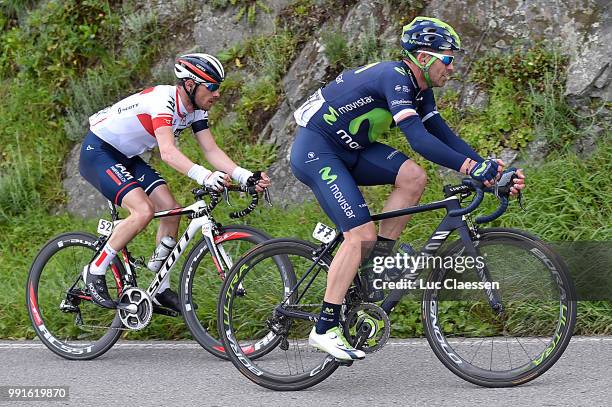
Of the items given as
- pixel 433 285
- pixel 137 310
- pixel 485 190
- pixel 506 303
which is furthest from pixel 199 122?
pixel 506 303

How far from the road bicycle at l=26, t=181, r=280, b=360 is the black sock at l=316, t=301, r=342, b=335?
1.06 meters

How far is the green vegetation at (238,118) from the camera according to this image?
8047mm

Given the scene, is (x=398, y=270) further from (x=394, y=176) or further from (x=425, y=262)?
(x=394, y=176)

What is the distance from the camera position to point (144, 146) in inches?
280

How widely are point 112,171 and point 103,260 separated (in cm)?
65

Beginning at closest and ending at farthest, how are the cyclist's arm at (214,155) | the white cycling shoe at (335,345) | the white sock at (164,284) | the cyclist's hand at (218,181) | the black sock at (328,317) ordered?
the white cycling shoe at (335,345) < the black sock at (328,317) < the cyclist's hand at (218,181) < the cyclist's arm at (214,155) < the white sock at (164,284)

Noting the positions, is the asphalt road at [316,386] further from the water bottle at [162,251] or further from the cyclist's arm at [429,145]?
the cyclist's arm at [429,145]

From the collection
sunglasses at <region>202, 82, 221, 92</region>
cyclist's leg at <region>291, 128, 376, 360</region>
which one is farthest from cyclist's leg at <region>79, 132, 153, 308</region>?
cyclist's leg at <region>291, 128, 376, 360</region>

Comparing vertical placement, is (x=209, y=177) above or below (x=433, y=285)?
above

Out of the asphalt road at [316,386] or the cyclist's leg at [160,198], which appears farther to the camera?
the cyclist's leg at [160,198]

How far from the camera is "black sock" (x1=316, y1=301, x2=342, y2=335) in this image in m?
5.73

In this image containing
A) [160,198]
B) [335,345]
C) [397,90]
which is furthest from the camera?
[160,198]

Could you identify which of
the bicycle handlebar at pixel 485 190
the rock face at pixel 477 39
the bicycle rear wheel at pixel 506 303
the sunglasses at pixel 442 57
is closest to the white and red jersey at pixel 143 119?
the sunglasses at pixel 442 57

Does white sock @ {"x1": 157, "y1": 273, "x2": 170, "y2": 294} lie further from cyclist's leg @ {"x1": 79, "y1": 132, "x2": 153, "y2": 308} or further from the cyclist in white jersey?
cyclist's leg @ {"x1": 79, "y1": 132, "x2": 153, "y2": 308}
